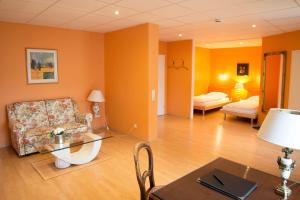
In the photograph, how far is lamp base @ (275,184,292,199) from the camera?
1.41 m

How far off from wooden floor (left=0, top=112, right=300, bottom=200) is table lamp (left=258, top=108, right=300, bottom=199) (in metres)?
1.77

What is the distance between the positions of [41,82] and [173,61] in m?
4.12

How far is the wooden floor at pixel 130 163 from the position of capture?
2.77 metres

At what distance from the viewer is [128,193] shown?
2.73 m

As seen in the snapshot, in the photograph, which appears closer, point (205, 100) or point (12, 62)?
point (12, 62)

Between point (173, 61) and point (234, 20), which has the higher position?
point (234, 20)

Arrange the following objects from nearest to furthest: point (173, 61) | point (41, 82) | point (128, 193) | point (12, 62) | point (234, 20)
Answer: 1. point (128, 193)
2. point (234, 20)
3. point (12, 62)
4. point (41, 82)
5. point (173, 61)

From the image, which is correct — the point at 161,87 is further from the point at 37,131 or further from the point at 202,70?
the point at 37,131

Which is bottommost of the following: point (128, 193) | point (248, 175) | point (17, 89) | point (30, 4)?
point (128, 193)

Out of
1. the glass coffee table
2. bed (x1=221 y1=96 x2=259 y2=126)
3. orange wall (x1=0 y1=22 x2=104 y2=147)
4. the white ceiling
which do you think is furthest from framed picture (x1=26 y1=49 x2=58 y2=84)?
bed (x1=221 y1=96 x2=259 y2=126)

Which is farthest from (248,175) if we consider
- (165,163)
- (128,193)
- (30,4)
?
(30,4)

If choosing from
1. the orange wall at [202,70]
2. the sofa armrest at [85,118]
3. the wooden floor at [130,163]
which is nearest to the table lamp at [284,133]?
the wooden floor at [130,163]

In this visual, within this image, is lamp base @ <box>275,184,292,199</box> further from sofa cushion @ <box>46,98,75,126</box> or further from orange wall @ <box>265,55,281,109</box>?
orange wall @ <box>265,55,281,109</box>

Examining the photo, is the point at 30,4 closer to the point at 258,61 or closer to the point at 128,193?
the point at 128,193
